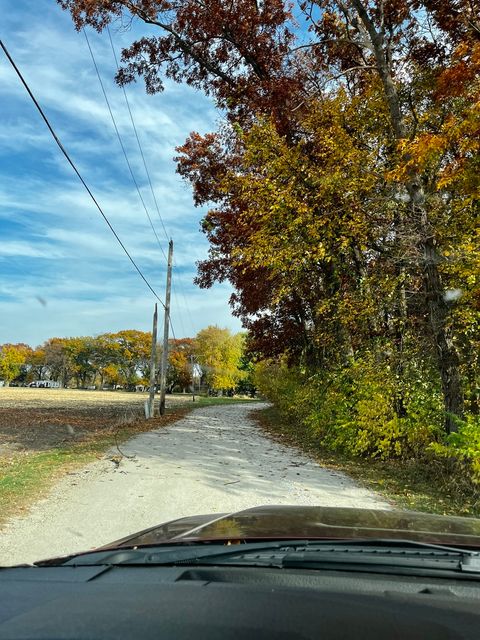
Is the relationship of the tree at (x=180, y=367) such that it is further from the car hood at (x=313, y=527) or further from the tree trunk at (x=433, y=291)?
the car hood at (x=313, y=527)

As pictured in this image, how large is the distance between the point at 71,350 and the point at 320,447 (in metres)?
123

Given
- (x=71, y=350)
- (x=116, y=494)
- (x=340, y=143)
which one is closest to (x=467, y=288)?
(x=340, y=143)

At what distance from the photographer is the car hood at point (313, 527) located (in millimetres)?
2516

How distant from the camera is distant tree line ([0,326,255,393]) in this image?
74.9 meters

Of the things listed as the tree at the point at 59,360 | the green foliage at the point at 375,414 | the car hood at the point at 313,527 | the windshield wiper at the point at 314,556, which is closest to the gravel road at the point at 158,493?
Answer: the green foliage at the point at 375,414

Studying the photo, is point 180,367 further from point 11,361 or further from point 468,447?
point 468,447

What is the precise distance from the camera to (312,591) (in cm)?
191

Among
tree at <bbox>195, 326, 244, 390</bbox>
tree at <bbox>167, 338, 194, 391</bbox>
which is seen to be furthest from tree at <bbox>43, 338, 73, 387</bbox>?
tree at <bbox>195, 326, 244, 390</bbox>

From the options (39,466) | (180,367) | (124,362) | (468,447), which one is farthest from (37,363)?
(468,447)

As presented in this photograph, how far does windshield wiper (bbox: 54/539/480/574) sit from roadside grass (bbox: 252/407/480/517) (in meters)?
5.58

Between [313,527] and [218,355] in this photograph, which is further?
[218,355]

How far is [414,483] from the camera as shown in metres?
9.44

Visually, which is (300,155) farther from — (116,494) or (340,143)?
(116,494)

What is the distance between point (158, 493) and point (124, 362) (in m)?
121
